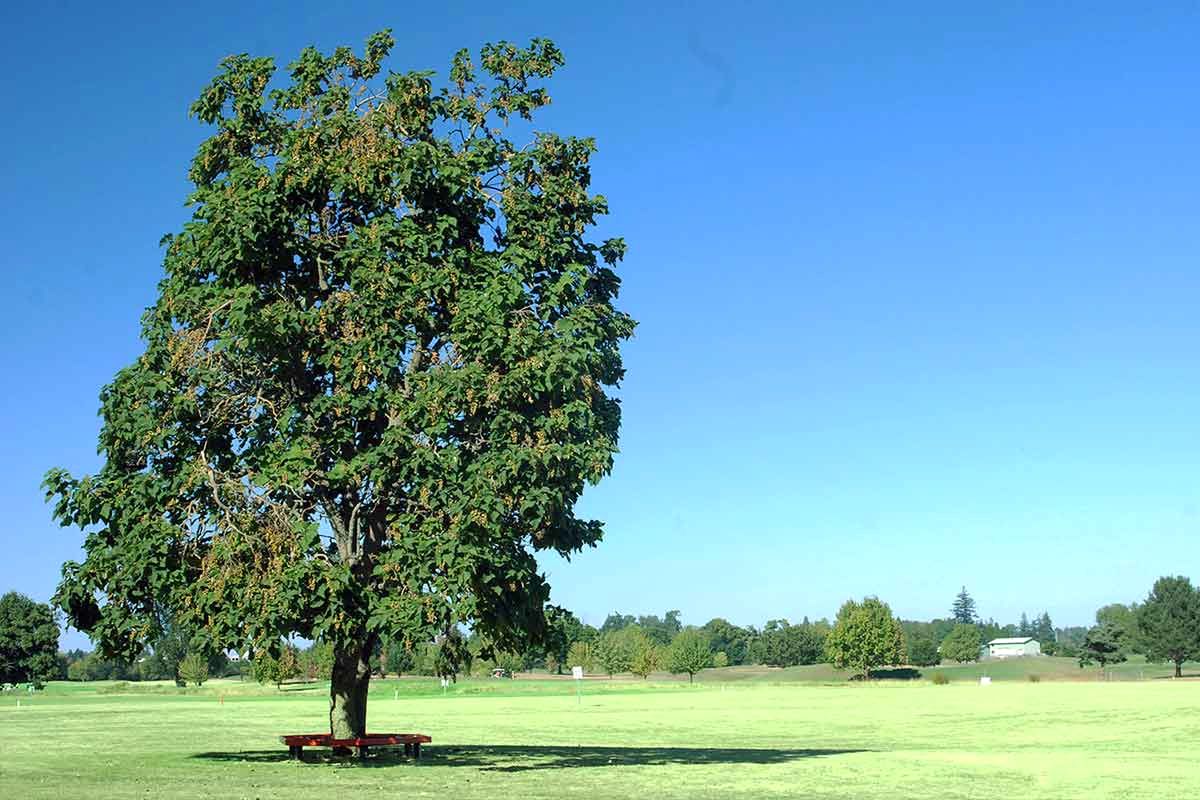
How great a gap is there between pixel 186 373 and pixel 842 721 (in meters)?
46.2

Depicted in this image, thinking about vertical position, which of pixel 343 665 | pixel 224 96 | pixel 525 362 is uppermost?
pixel 224 96

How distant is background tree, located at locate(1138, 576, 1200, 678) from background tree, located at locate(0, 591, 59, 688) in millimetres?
157271

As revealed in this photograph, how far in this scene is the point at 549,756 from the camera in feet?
117

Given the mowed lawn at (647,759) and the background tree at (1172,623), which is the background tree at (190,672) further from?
the background tree at (1172,623)

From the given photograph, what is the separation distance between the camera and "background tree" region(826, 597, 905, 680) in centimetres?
19050

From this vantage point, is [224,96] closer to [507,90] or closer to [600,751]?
[507,90]

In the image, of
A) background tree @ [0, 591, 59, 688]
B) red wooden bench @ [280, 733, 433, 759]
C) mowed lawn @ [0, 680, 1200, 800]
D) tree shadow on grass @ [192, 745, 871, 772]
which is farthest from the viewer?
background tree @ [0, 591, 59, 688]

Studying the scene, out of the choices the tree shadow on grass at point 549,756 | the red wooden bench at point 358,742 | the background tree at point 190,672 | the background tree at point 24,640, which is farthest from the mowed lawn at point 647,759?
the background tree at point 24,640

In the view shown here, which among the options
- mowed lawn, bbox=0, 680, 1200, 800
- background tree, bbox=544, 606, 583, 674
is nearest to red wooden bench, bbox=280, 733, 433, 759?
mowed lawn, bbox=0, 680, 1200, 800

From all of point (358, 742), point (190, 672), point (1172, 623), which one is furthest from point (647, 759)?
point (1172, 623)

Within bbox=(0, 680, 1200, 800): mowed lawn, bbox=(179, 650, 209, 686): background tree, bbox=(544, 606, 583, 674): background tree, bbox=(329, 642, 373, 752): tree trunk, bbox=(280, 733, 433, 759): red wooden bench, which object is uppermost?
bbox=(544, 606, 583, 674): background tree

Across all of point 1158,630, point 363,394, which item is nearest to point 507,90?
point 363,394

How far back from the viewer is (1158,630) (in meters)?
184

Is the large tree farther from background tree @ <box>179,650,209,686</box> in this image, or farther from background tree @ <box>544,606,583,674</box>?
background tree @ <box>179,650,209,686</box>
